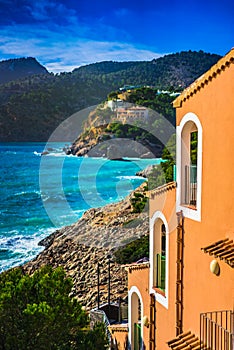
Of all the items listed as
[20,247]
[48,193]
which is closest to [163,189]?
[20,247]

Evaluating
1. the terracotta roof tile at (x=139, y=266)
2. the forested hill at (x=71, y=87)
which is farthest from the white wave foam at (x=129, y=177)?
the terracotta roof tile at (x=139, y=266)

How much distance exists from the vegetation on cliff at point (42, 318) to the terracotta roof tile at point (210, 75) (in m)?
4.06

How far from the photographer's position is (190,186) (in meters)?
5.12

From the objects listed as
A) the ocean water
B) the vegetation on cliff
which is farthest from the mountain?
the vegetation on cliff

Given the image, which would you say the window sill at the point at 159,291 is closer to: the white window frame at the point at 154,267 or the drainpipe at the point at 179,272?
the white window frame at the point at 154,267

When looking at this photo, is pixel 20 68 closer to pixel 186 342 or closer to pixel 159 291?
pixel 159 291

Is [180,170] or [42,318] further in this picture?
[42,318]

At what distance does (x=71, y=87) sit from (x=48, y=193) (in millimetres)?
55021

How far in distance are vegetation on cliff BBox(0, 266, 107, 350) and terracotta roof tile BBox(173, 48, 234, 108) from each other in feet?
13.3

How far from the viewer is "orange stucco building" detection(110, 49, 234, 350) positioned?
13.3ft

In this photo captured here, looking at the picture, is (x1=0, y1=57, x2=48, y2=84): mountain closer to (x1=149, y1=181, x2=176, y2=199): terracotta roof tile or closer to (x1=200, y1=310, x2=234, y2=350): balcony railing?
(x1=149, y1=181, x2=176, y2=199): terracotta roof tile

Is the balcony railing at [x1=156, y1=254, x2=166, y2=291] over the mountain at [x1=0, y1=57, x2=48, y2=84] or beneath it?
beneath

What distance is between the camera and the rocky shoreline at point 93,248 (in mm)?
18312

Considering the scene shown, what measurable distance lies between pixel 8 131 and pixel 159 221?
9392cm
